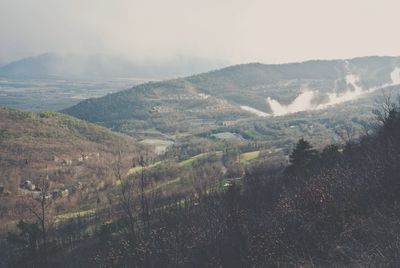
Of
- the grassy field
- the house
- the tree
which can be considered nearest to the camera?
the tree

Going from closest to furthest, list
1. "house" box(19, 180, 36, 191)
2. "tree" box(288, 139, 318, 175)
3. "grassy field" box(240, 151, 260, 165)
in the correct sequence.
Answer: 1. "tree" box(288, 139, 318, 175)
2. "house" box(19, 180, 36, 191)
3. "grassy field" box(240, 151, 260, 165)

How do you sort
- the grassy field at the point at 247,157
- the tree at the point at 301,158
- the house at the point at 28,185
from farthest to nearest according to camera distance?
the grassy field at the point at 247,157
the house at the point at 28,185
the tree at the point at 301,158

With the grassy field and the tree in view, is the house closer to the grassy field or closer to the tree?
the grassy field

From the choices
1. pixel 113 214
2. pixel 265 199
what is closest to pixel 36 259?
pixel 265 199

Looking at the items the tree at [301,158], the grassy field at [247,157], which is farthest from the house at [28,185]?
the tree at [301,158]

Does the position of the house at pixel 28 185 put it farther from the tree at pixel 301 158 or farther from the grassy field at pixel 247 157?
the tree at pixel 301 158

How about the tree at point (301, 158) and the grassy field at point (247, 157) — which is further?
the grassy field at point (247, 157)

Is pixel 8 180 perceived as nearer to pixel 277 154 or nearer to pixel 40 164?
pixel 40 164

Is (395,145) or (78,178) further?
(78,178)

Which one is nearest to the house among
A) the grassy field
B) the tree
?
the grassy field

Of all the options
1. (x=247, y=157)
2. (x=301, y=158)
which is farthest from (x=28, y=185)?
(x=301, y=158)

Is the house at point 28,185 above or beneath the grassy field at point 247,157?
beneath
